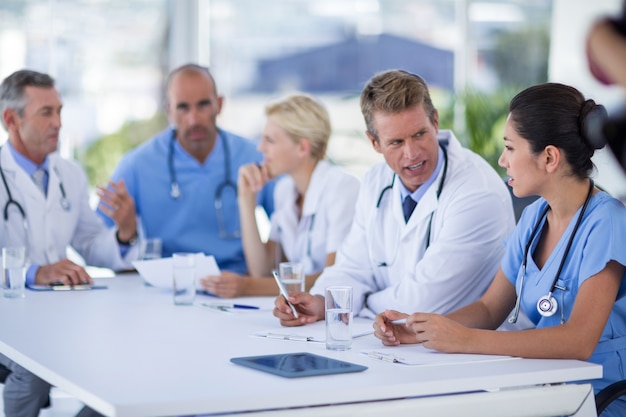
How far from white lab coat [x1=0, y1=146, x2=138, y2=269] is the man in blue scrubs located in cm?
17

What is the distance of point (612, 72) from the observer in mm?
874

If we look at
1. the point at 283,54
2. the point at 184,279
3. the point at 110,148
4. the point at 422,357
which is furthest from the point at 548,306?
the point at 283,54

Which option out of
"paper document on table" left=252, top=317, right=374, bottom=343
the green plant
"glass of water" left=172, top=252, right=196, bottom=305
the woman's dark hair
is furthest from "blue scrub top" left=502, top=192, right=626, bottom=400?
the green plant

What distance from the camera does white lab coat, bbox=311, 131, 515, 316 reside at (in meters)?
2.50

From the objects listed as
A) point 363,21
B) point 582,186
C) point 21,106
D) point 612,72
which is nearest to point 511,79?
point 363,21

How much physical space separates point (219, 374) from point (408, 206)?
1069 millimetres

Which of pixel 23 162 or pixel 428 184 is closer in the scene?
pixel 428 184

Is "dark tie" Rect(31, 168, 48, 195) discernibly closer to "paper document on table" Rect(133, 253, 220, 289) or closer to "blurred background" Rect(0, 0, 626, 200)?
"paper document on table" Rect(133, 253, 220, 289)

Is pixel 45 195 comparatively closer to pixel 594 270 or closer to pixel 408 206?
pixel 408 206

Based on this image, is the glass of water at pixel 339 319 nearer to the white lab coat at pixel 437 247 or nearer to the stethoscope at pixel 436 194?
the white lab coat at pixel 437 247

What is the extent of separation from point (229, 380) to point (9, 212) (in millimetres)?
1952

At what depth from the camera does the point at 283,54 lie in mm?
6527

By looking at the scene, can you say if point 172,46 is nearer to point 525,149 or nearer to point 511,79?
point 511,79

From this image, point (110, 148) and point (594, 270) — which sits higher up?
point (594, 270)
